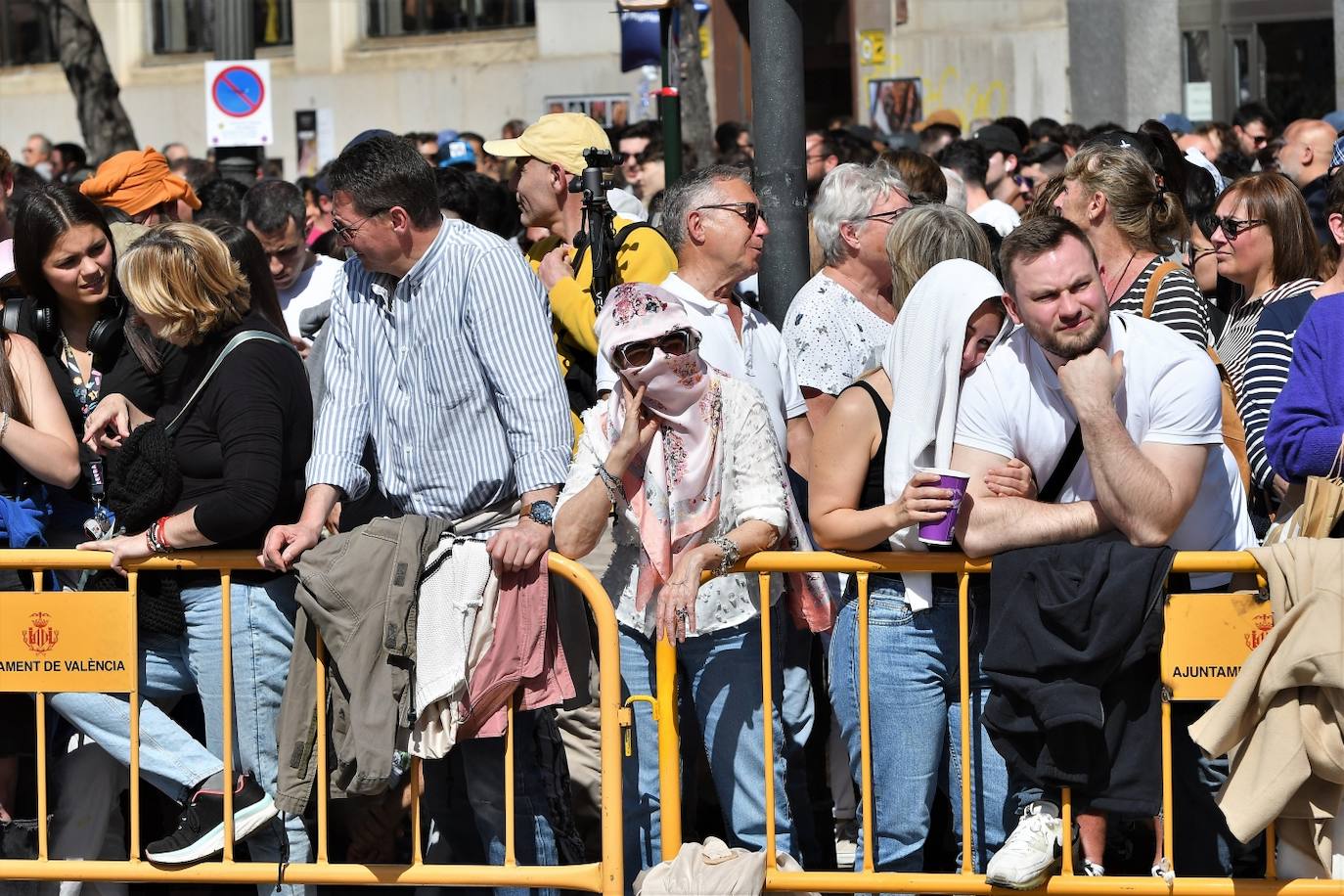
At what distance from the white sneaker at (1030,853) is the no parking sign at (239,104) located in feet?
30.8

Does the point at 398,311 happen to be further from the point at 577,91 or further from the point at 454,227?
the point at 577,91

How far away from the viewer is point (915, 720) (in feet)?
14.6

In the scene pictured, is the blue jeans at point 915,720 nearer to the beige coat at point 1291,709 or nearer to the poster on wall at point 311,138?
the beige coat at point 1291,709

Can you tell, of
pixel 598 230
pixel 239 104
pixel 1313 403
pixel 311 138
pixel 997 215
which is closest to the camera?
pixel 1313 403

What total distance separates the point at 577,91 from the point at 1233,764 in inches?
852

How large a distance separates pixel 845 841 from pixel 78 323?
3045mm

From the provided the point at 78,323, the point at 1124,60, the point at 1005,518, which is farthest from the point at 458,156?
the point at 1124,60

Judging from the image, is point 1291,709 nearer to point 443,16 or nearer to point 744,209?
point 744,209

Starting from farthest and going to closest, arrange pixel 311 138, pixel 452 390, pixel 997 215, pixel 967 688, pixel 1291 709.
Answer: pixel 311 138 < pixel 997 215 < pixel 452 390 < pixel 967 688 < pixel 1291 709

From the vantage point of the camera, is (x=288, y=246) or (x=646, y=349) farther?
(x=288, y=246)

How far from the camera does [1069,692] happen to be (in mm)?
4102

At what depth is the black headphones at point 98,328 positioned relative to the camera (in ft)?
17.3

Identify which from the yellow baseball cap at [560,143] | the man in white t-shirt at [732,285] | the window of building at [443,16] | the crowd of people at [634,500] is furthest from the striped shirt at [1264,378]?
the window of building at [443,16]

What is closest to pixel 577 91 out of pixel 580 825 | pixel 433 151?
pixel 433 151
